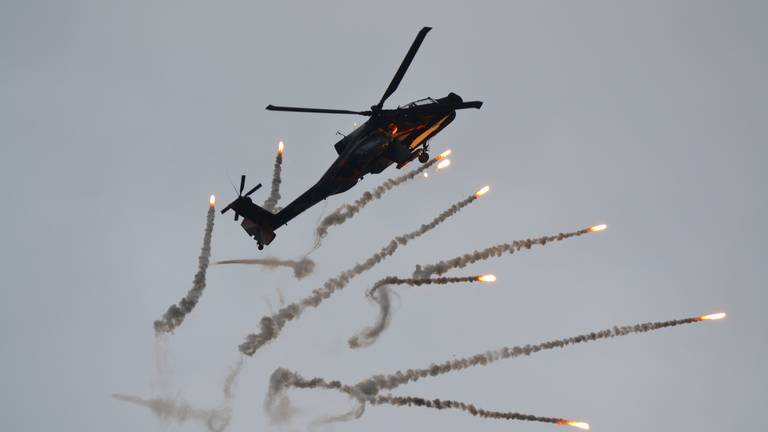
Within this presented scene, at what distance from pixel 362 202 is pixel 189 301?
12.8 metres

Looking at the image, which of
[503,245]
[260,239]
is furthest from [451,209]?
[260,239]

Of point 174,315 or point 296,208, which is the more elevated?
point 296,208

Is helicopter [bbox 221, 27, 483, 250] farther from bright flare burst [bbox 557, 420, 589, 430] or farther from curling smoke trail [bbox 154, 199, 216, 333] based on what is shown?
bright flare burst [bbox 557, 420, 589, 430]

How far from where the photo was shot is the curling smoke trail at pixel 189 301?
55906 millimetres

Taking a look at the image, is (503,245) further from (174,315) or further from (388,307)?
(174,315)

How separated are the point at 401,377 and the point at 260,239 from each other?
11.4 m

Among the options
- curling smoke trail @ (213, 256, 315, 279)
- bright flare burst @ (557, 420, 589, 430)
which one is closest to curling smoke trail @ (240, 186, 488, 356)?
curling smoke trail @ (213, 256, 315, 279)

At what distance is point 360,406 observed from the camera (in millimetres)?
53500

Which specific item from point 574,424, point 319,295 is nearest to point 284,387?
point 319,295

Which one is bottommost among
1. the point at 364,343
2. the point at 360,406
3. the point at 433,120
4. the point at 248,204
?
the point at 360,406

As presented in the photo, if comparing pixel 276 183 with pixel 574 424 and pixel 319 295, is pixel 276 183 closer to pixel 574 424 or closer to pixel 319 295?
pixel 319 295

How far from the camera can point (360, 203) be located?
6084 centimetres

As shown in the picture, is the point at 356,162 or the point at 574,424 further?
the point at 356,162

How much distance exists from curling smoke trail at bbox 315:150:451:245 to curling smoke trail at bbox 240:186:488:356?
3338 mm
